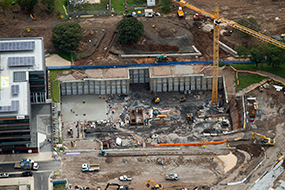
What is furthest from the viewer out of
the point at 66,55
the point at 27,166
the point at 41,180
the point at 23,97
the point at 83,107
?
the point at 66,55

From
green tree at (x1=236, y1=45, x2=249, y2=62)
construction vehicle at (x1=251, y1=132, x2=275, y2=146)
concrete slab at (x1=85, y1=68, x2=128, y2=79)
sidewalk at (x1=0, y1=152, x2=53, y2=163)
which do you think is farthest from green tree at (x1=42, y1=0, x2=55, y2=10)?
construction vehicle at (x1=251, y1=132, x2=275, y2=146)

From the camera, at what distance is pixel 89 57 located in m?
180

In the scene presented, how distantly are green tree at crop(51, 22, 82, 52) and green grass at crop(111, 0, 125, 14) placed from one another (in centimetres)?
2363

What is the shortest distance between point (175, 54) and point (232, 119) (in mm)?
32042

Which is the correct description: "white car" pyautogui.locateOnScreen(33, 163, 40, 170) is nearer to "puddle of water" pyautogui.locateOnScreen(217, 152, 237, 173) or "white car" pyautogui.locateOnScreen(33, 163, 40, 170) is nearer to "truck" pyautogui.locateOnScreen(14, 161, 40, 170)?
"truck" pyautogui.locateOnScreen(14, 161, 40, 170)

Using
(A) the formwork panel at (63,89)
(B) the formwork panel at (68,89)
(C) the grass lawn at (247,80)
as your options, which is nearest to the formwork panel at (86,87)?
(B) the formwork panel at (68,89)

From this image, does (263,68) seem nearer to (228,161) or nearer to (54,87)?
(228,161)

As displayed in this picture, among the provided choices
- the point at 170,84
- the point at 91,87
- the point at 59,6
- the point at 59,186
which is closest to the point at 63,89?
the point at 91,87

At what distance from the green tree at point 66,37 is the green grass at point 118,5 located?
2363cm

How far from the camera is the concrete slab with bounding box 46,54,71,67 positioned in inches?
6939

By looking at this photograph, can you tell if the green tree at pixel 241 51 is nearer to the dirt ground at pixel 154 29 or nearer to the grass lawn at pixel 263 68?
the grass lawn at pixel 263 68

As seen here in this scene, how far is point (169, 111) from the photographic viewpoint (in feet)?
554

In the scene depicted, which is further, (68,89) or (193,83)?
(193,83)

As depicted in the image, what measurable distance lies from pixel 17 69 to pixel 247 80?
74.9 m
